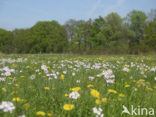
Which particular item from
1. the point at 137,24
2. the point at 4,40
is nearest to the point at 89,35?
the point at 137,24

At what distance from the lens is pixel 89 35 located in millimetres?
43844

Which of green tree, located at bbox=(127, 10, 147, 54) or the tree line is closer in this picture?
the tree line

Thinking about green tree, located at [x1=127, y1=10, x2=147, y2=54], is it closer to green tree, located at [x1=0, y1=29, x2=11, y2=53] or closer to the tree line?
the tree line

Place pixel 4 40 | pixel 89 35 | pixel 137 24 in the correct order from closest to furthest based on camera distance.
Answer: pixel 89 35, pixel 137 24, pixel 4 40

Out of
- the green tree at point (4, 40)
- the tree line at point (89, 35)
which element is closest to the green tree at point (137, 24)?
the tree line at point (89, 35)

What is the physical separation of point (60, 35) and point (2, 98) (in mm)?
45570

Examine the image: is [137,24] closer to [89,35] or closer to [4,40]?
[89,35]

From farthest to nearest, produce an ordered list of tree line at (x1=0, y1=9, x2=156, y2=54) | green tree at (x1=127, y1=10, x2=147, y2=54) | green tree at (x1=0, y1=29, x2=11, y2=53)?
green tree at (x1=0, y1=29, x2=11, y2=53)
green tree at (x1=127, y1=10, x2=147, y2=54)
tree line at (x1=0, y1=9, x2=156, y2=54)

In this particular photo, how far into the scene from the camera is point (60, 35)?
47.0m

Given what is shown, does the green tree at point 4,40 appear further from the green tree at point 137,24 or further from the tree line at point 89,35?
the green tree at point 137,24

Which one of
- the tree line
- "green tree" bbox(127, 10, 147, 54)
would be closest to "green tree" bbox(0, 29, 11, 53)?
the tree line

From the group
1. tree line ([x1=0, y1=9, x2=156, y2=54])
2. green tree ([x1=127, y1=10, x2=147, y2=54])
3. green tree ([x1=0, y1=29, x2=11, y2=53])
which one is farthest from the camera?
green tree ([x1=0, y1=29, x2=11, y2=53])

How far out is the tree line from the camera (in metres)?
40.6

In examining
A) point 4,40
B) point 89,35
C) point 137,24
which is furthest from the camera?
point 4,40
